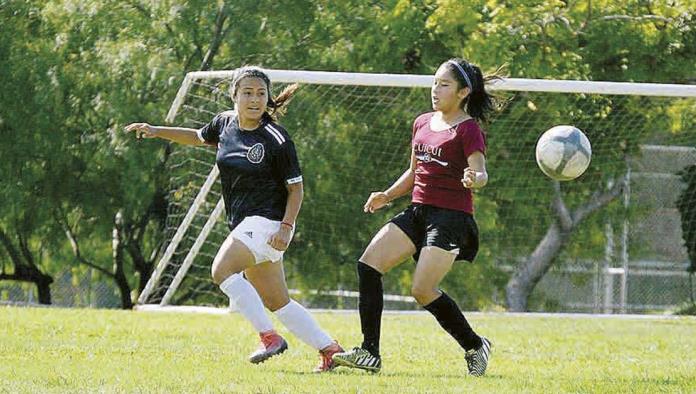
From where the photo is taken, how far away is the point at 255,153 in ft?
25.2

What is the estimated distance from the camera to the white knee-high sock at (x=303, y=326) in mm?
7730

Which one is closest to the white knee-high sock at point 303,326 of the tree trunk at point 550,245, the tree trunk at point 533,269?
the tree trunk at point 550,245

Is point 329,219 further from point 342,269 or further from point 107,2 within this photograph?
point 107,2

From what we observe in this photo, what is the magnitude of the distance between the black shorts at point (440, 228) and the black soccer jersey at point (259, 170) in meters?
0.66

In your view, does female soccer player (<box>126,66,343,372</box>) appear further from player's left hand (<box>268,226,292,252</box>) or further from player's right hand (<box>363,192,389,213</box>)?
player's right hand (<box>363,192,389,213</box>)

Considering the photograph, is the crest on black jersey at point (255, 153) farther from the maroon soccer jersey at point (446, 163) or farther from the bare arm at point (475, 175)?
the bare arm at point (475, 175)

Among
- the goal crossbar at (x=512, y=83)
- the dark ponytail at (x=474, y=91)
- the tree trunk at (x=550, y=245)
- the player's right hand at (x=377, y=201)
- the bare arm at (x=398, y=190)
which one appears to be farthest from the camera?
the tree trunk at (x=550, y=245)

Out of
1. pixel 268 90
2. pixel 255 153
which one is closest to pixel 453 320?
pixel 255 153

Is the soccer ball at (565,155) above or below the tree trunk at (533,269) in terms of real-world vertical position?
above

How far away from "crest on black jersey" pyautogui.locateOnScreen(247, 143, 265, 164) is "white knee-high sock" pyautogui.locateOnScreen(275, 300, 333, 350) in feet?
2.73

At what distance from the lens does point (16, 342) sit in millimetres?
9070

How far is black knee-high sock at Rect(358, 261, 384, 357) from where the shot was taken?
7730mm

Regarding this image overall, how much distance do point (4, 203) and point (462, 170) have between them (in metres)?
12.9

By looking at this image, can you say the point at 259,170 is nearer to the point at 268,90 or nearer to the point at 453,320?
the point at 268,90
